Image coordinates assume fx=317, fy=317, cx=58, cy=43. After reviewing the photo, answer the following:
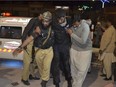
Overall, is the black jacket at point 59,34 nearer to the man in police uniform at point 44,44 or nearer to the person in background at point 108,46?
the man in police uniform at point 44,44

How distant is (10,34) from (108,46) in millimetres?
3067

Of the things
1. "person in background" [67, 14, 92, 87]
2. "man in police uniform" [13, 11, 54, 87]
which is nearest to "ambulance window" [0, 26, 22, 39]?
"man in police uniform" [13, 11, 54, 87]

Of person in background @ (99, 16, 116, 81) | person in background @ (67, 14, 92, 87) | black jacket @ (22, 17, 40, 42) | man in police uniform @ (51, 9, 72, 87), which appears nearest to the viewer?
person in background @ (67, 14, 92, 87)

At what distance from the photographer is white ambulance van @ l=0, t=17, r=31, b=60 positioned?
9.45m

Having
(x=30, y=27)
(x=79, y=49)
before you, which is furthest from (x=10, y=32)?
(x=79, y=49)

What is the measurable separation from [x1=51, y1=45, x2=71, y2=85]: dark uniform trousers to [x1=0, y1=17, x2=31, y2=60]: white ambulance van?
265 cm

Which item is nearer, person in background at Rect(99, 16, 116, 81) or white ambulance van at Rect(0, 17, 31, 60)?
person in background at Rect(99, 16, 116, 81)

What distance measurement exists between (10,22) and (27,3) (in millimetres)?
22469

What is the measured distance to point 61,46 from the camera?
6953 millimetres

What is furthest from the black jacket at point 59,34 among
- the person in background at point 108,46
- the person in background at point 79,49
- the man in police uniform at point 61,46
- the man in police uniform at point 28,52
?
the person in background at point 108,46

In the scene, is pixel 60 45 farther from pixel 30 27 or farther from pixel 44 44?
pixel 30 27

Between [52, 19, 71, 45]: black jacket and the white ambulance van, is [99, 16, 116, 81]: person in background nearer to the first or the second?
[52, 19, 71, 45]: black jacket

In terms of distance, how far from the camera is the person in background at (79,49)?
21.3 feet

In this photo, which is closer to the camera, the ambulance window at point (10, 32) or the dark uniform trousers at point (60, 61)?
the dark uniform trousers at point (60, 61)
